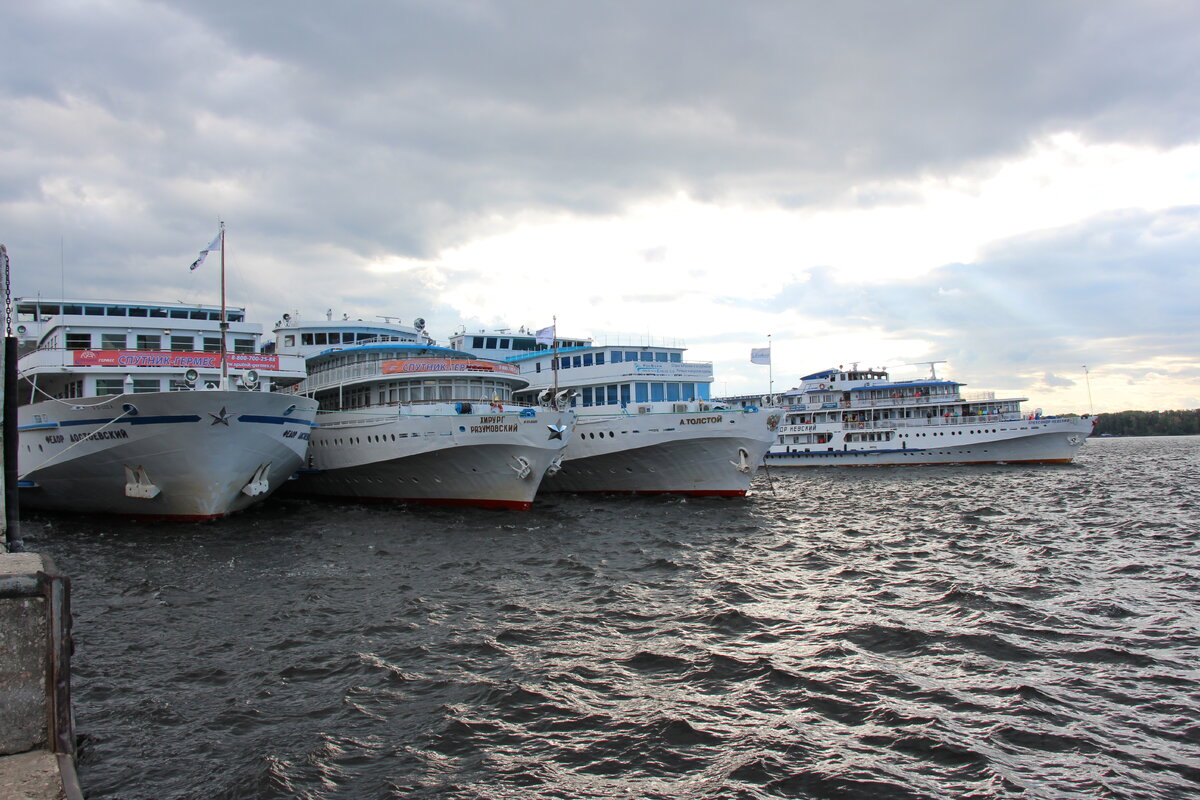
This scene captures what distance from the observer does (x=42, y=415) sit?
21.1m

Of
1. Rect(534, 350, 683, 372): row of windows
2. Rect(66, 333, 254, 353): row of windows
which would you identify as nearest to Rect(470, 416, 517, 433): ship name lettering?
Rect(534, 350, 683, 372): row of windows

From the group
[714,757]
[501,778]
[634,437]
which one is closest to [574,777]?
[501,778]

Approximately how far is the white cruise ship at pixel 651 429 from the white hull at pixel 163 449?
9.68 metres

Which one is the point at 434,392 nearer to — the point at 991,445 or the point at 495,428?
the point at 495,428

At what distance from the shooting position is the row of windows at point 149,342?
81.6 ft

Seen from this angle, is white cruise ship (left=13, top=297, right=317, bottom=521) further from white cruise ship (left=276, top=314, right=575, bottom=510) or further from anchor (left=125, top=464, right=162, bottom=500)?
white cruise ship (left=276, top=314, right=575, bottom=510)

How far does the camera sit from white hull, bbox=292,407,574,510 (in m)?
22.8

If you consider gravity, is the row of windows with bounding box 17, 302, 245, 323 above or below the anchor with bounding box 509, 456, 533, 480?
above

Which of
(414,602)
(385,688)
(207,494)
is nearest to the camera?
(385,688)

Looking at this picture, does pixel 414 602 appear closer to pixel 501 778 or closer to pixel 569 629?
pixel 569 629

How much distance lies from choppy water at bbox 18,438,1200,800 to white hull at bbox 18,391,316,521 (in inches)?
96.9

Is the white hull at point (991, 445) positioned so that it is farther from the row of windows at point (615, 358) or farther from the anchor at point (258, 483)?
the anchor at point (258, 483)

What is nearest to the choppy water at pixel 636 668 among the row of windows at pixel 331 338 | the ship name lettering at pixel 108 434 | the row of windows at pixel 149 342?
the ship name lettering at pixel 108 434

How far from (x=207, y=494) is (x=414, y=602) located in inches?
458
